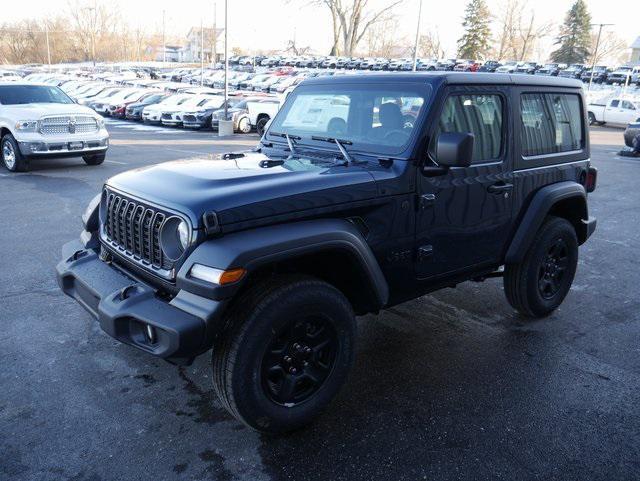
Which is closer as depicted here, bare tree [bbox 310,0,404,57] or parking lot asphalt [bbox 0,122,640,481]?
parking lot asphalt [bbox 0,122,640,481]

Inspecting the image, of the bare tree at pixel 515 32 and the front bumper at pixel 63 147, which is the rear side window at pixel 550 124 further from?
the bare tree at pixel 515 32

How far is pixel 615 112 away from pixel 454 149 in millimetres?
31017

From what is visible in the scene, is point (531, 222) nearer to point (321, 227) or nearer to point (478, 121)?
point (478, 121)

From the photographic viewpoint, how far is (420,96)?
143 inches

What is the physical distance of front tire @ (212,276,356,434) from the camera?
2.84 m

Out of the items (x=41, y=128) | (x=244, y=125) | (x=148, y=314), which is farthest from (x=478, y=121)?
(x=244, y=125)

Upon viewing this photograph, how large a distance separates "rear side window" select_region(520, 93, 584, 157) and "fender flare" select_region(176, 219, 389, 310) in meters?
1.93

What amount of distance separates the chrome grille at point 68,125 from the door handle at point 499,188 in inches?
402

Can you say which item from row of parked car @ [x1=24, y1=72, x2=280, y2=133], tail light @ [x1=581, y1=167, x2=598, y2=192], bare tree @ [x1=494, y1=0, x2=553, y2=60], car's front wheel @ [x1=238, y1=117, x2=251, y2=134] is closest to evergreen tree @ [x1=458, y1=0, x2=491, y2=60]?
bare tree @ [x1=494, y1=0, x2=553, y2=60]

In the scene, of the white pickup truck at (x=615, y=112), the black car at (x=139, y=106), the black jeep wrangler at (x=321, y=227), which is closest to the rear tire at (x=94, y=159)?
the black jeep wrangler at (x=321, y=227)

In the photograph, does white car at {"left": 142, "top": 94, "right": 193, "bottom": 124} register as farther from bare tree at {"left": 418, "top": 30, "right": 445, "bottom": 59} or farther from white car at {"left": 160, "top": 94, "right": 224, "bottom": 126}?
bare tree at {"left": 418, "top": 30, "right": 445, "bottom": 59}

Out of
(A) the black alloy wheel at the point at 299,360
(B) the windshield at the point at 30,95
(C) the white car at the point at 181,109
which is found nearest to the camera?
(A) the black alloy wheel at the point at 299,360

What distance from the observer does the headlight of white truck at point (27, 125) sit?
36.8 ft

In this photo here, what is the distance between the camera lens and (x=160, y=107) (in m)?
24.4
